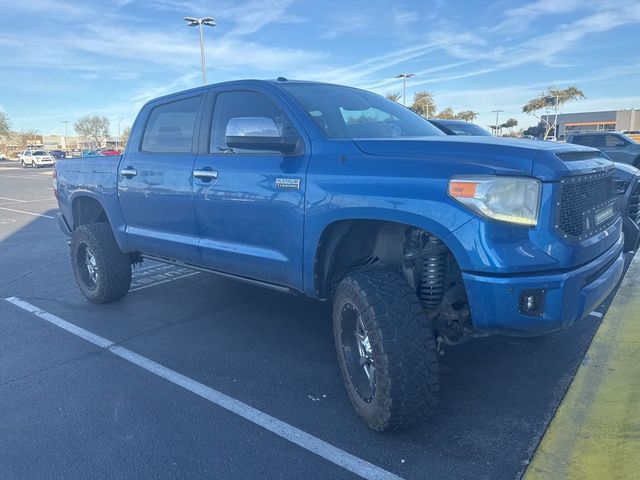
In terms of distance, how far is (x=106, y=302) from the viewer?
5340 millimetres

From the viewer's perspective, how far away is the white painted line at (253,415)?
261 centimetres

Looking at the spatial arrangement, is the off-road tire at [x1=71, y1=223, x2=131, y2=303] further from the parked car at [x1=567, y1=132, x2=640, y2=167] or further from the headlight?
the parked car at [x1=567, y1=132, x2=640, y2=167]

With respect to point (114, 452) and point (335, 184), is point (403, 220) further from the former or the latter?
point (114, 452)

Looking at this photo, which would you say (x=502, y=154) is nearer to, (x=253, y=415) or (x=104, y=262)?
(x=253, y=415)

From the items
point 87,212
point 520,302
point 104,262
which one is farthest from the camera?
point 87,212

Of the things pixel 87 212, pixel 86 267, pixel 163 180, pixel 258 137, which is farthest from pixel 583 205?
pixel 87 212

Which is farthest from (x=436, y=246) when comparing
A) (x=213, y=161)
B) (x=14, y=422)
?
(x=14, y=422)

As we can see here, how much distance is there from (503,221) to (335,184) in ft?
3.24

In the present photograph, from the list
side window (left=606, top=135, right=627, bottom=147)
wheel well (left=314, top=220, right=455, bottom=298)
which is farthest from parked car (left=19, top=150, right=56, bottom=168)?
wheel well (left=314, top=220, right=455, bottom=298)

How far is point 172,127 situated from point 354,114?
5.57 feet

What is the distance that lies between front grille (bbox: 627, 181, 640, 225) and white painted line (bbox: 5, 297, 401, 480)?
3.68 metres

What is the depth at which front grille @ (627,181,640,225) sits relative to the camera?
15.9ft

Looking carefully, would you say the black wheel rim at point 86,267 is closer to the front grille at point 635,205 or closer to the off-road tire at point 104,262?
the off-road tire at point 104,262

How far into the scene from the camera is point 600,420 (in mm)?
2891
